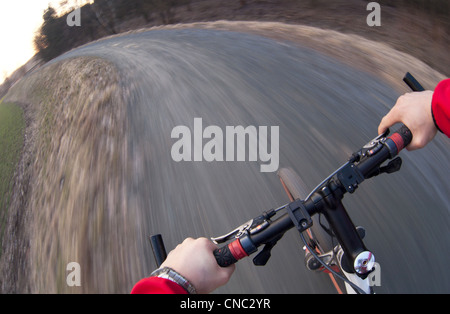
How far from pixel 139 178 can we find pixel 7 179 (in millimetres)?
2597

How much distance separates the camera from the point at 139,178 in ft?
11.9

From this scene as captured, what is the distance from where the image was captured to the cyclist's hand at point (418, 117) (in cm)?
116

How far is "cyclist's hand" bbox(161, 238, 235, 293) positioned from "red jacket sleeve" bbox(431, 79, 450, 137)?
0.99m

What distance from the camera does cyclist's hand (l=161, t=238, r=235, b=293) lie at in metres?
0.99
